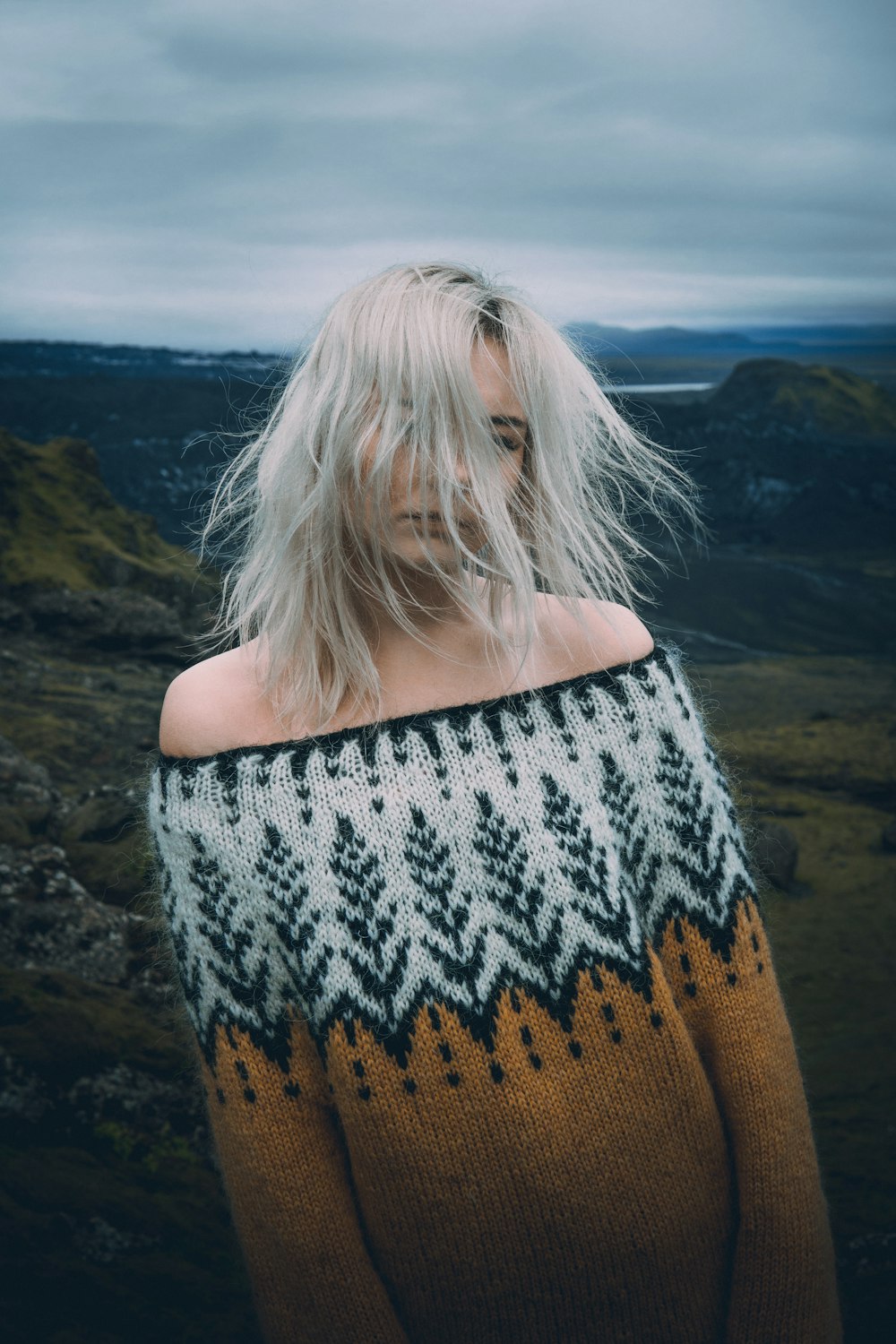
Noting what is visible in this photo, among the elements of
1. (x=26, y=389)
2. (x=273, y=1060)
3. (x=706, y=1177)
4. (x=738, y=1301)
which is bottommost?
(x=738, y=1301)

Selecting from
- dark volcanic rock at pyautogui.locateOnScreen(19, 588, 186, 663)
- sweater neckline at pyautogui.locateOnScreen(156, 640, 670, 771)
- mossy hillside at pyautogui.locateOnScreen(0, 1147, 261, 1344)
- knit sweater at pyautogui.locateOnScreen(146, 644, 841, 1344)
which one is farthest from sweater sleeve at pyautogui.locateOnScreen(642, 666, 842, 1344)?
dark volcanic rock at pyautogui.locateOnScreen(19, 588, 186, 663)

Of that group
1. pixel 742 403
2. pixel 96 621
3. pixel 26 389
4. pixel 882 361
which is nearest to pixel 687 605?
pixel 742 403

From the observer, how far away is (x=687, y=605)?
8.63 m

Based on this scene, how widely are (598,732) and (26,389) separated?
5835 millimetres

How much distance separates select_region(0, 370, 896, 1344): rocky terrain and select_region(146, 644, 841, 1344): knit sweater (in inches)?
14.8

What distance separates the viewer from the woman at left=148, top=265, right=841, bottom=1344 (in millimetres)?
1077

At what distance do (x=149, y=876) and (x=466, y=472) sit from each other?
42.4 inches

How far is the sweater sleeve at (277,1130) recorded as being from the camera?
1.09 m

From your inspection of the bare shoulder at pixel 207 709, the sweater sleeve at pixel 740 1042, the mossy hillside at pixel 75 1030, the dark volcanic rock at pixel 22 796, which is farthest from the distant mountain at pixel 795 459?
the bare shoulder at pixel 207 709

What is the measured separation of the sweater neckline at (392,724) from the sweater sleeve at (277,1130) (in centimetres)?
8

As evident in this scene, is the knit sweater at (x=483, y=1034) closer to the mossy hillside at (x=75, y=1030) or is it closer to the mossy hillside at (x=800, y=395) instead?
the mossy hillside at (x=75, y=1030)

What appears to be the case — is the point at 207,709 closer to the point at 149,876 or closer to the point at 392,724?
the point at 392,724

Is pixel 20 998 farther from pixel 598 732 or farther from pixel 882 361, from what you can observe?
pixel 882 361

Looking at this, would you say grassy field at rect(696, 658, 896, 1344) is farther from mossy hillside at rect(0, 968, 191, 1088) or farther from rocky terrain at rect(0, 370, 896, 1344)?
mossy hillside at rect(0, 968, 191, 1088)
